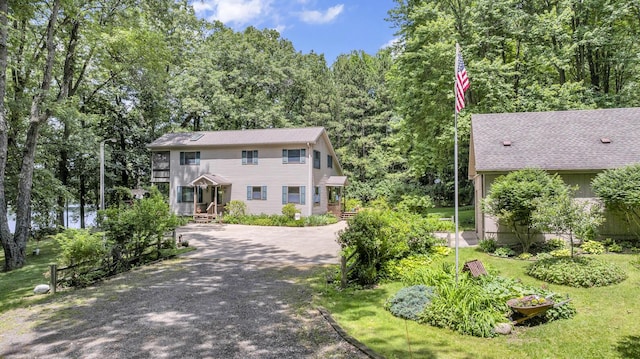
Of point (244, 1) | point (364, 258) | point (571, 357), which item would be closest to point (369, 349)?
point (571, 357)

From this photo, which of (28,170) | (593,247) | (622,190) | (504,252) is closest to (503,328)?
(504,252)

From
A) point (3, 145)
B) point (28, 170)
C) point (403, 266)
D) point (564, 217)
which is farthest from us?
point (28, 170)

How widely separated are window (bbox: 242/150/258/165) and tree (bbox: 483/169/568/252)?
59.4 feet

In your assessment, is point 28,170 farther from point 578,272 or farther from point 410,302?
point 578,272

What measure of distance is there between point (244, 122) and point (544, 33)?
83.8 ft

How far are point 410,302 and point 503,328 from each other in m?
1.62

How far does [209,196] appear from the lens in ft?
92.6

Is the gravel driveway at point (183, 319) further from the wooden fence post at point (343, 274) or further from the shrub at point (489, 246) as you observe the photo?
the shrub at point (489, 246)

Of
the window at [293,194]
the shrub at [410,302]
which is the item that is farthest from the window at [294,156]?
the shrub at [410,302]

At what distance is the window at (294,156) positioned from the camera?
25.8 metres

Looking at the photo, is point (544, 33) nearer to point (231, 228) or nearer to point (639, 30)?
point (639, 30)

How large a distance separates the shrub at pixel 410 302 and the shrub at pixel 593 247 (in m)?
7.58

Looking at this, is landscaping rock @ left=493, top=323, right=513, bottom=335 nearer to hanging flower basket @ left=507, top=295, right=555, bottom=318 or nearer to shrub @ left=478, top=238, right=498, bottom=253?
hanging flower basket @ left=507, top=295, right=555, bottom=318

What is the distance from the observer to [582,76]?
923 inches
